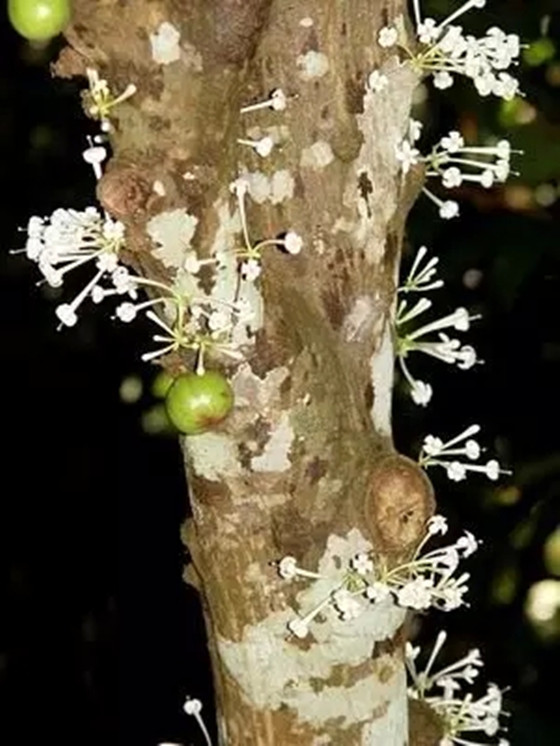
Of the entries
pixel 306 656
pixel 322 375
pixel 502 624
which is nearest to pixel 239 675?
pixel 306 656

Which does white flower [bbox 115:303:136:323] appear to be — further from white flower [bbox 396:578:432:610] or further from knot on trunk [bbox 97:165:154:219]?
white flower [bbox 396:578:432:610]

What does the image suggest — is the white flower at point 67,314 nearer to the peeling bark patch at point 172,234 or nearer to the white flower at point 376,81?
the peeling bark patch at point 172,234

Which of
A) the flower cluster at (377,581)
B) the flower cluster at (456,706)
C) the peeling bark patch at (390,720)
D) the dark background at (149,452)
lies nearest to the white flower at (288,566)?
the flower cluster at (377,581)

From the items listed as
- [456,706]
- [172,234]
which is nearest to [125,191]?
[172,234]

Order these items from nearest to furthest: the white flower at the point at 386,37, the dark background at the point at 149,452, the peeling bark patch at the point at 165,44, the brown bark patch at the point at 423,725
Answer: the peeling bark patch at the point at 165,44 < the white flower at the point at 386,37 < the brown bark patch at the point at 423,725 < the dark background at the point at 149,452

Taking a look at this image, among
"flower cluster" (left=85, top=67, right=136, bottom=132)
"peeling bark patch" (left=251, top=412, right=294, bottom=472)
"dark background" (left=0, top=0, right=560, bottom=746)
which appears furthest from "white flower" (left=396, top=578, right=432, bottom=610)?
"dark background" (left=0, top=0, right=560, bottom=746)

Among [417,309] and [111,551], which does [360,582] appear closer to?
[417,309]
